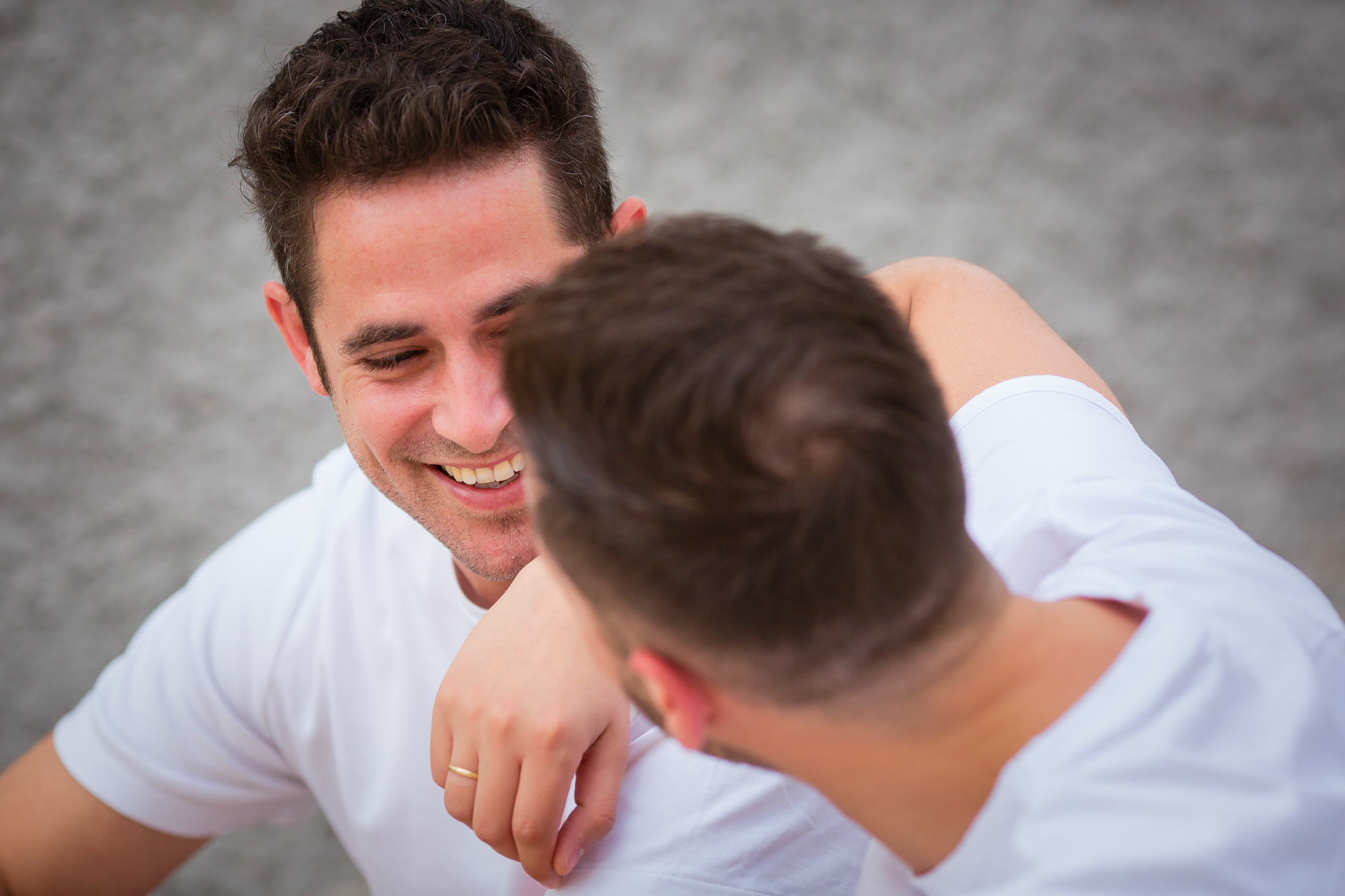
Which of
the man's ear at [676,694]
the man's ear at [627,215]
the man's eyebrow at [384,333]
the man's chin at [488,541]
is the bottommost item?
the man's chin at [488,541]

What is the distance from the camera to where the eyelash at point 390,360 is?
2.92 feet

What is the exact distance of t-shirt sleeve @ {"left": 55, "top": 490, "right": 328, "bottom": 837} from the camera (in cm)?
110

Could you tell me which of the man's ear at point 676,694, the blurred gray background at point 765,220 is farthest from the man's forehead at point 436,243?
the blurred gray background at point 765,220

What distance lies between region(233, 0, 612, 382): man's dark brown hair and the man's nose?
18 cm

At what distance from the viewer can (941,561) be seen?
47 cm

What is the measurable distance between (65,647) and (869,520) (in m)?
1.99

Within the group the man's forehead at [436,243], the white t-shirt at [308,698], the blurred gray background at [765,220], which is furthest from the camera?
the blurred gray background at [765,220]

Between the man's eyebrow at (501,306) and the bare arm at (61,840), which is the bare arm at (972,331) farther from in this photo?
the bare arm at (61,840)

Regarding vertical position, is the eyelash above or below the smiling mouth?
above

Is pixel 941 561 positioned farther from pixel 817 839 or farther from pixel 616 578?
pixel 817 839

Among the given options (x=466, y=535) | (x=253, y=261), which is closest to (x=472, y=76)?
(x=466, y=535)

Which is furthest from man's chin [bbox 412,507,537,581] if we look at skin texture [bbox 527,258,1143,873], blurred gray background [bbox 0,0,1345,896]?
blurred gray background [bbox 0,0,1345,896]

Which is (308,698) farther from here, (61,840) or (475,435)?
(475,435)

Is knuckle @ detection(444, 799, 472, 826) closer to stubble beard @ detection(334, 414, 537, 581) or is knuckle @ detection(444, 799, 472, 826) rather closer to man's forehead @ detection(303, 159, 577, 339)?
stubble beard @ detection(334, 414, 537, 581)
